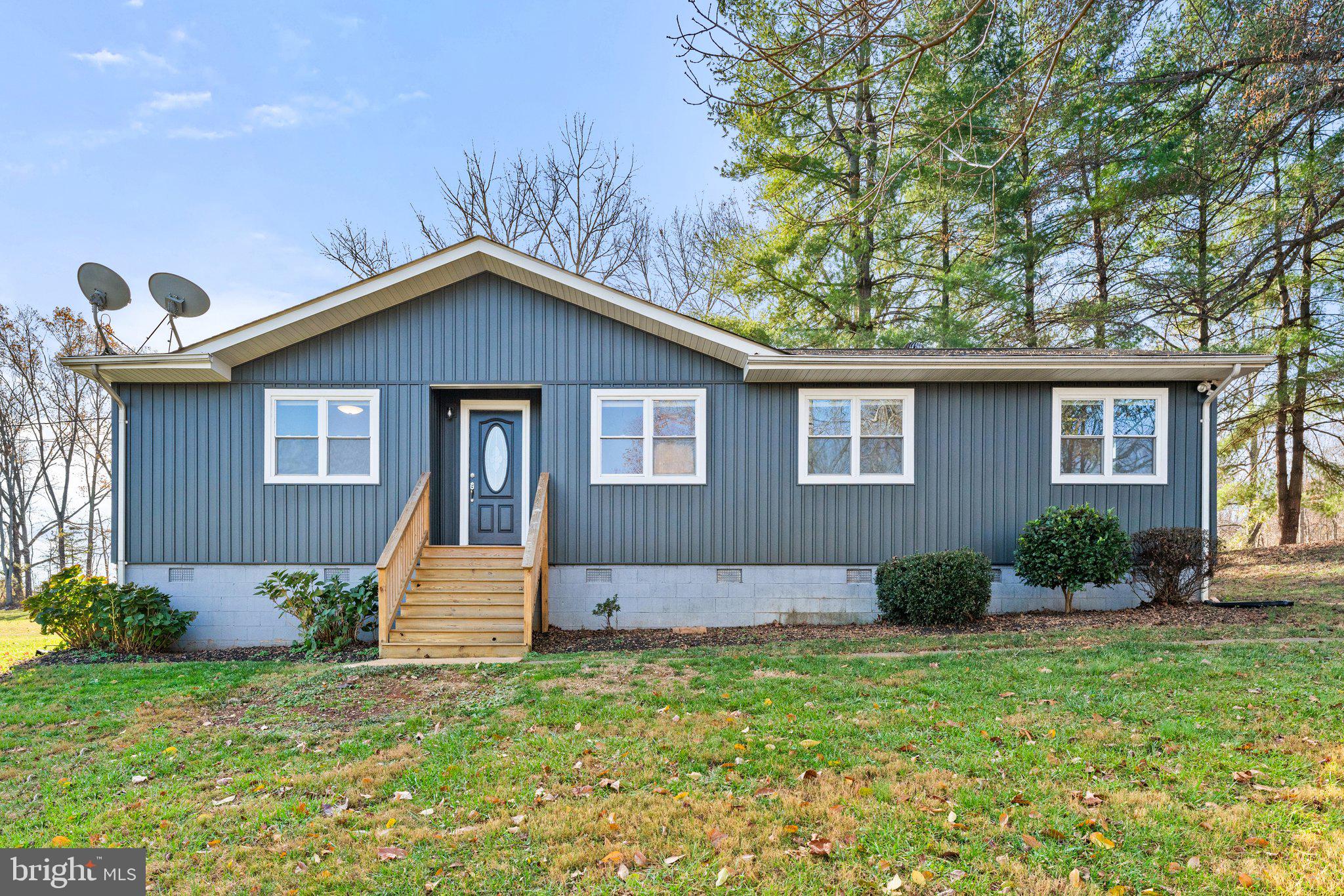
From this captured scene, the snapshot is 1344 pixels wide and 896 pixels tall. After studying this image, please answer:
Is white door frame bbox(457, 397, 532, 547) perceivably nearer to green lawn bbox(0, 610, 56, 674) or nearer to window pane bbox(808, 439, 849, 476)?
window pane bbox(808, 439, 849, 476)

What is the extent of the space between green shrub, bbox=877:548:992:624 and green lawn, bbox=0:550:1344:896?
174cm

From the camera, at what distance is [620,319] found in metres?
8.56

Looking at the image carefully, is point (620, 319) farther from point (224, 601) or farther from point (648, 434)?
point (224, 601)

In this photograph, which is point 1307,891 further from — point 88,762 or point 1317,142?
point 1317,142

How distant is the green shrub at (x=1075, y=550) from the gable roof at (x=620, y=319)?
1.90 m

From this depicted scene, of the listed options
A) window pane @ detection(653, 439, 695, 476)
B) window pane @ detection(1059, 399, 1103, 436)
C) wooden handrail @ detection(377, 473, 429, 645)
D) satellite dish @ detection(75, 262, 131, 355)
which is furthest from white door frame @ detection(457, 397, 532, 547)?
window pane @ detection(1059, 399, 1103, 436)

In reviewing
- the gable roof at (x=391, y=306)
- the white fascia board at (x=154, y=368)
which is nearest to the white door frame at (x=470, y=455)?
the gable roof at (x=391, y=306)

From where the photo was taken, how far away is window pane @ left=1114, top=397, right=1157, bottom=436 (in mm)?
8641

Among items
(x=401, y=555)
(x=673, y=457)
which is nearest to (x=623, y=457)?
(x=673, y=457)

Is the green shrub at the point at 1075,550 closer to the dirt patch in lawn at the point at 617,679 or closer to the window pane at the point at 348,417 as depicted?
the dirt patch in lawn at the point at 617,679

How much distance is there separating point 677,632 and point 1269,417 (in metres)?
13.8

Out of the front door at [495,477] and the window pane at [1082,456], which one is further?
the front door at [495,477]

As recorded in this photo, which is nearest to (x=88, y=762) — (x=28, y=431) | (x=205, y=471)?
(x=205, y=471)

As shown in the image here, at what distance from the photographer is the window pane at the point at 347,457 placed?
8547 mm
